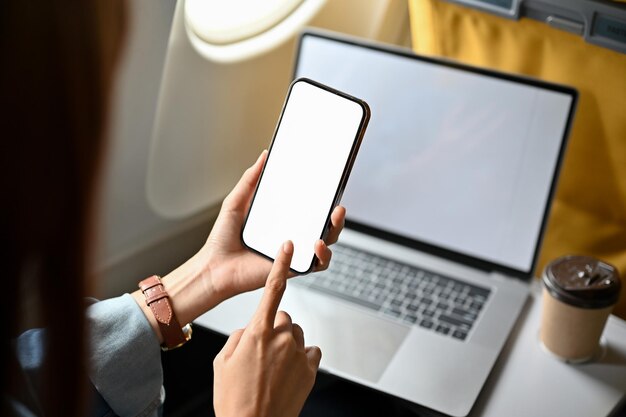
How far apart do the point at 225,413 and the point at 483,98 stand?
20.2 inches

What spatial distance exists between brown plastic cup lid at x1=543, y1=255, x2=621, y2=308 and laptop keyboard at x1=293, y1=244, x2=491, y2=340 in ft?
0.42

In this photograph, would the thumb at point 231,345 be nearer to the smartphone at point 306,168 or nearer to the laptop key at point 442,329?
the smartphone at point 306,168

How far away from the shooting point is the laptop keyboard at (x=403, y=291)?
0.94m

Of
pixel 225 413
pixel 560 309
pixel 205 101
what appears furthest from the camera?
pixel 205 101

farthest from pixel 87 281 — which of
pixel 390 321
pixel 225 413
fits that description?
pixel 390 321

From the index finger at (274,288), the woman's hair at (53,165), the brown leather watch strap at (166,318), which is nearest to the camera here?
the woman's hair at (53,165)

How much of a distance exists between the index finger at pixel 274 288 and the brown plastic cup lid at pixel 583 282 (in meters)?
0.30

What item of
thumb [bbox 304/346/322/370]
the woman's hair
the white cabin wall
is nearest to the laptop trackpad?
thumb [bbox 304/346/322/370]

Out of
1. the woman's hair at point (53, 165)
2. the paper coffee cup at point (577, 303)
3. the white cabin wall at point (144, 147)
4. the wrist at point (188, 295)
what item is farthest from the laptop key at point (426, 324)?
the woman's hair at point (53, 165)

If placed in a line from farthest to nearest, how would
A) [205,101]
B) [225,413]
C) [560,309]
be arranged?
1. [205,101]
2. [560,309]
3. [225,413]

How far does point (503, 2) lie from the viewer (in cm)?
94

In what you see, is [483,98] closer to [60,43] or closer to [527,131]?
[527,131]

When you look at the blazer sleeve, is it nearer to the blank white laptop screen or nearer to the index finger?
the index finger

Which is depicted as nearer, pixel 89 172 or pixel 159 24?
pixel 89 172
